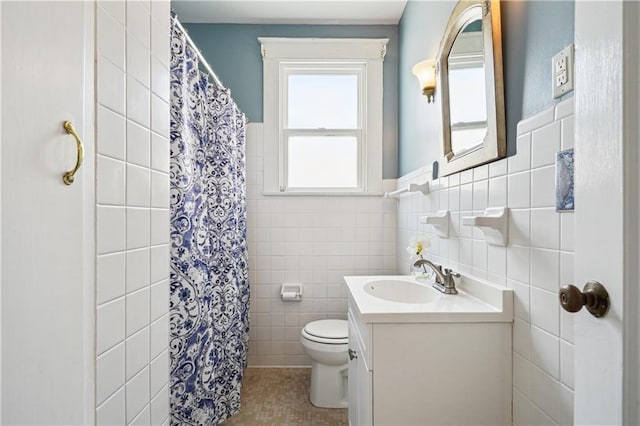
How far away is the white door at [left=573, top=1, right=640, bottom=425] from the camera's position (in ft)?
1.33

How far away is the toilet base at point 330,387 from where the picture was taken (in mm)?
1948

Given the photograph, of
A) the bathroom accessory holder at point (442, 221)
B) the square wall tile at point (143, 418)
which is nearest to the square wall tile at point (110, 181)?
the square wall tile at point (143, 418)

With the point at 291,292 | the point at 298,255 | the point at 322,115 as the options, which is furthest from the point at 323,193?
the point at 291,292

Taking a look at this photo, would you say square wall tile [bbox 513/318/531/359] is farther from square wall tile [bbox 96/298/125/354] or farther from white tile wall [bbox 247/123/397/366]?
white tile wall [bbox 247/123/397/366]

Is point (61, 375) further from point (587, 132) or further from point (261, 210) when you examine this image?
point (261, 210)

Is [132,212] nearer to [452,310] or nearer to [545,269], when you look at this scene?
[452,310]

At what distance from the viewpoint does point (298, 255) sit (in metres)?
2.46

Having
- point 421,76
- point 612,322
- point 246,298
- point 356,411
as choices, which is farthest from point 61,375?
point 421,76

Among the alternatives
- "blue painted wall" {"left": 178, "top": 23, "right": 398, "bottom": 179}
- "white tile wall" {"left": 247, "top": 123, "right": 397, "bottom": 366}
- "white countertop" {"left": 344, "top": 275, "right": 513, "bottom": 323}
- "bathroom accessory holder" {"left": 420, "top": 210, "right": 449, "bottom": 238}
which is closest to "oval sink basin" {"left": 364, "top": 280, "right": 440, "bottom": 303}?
"bathroom accessory holder" {"left": 420, "top": 210, "right": 449, "bottom": 238}

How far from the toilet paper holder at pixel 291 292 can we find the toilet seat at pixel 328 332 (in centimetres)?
31

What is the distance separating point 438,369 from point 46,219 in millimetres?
1078

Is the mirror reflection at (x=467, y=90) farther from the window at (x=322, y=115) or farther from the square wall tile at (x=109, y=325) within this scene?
the square wall tile at (x=109, y=325)

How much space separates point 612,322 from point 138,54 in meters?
1.09

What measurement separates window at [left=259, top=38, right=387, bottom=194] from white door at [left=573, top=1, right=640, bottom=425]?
200 centimetres
